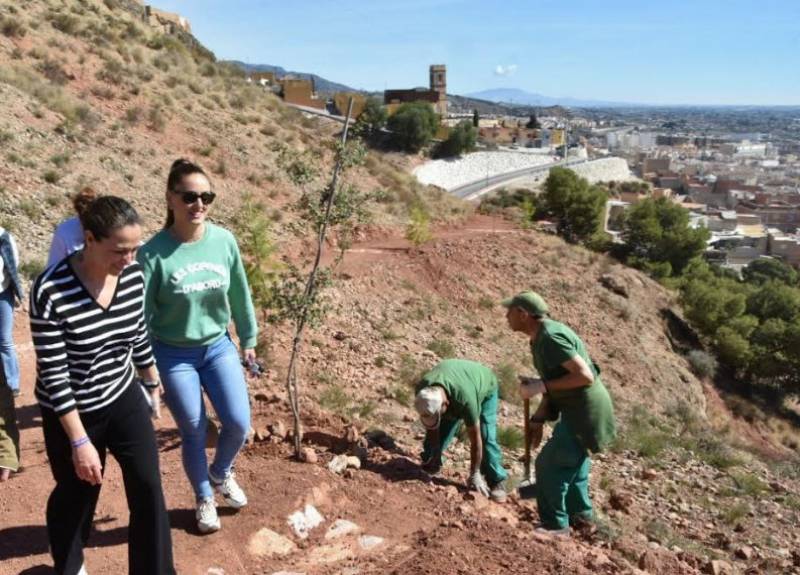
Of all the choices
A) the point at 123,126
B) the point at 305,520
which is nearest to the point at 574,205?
the point at 123,126

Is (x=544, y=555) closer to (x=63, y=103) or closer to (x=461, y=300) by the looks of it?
(x=461, y=300)

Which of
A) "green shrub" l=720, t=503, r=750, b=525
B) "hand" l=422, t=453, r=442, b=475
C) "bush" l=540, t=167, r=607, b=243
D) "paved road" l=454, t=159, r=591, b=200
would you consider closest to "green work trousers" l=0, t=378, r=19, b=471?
"hand" l=422, t=453, r=442, b=475

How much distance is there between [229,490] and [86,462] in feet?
4.13

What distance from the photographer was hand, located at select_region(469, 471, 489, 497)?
4.43 metres

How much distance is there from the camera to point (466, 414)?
14.0ft

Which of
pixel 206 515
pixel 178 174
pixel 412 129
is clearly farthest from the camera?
pixel 412 129

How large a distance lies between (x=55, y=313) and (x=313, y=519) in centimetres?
196

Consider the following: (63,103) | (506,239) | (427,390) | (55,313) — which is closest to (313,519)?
(427,390)

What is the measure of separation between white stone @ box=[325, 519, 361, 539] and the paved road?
3489 centimetres

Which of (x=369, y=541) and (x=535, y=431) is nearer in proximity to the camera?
(x=369, y=541)

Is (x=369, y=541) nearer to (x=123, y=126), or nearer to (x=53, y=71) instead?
(x=123, y=126)

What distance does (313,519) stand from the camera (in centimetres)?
376

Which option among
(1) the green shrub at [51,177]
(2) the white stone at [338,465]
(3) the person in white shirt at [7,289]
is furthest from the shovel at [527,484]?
(1) the green shrub at [51,177]

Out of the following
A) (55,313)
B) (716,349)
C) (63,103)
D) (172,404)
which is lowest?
(716,349)
